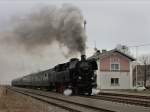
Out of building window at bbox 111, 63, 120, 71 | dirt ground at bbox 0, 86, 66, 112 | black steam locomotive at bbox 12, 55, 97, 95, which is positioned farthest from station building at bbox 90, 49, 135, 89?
dirt ground at bbox 0, 86, 66, 112

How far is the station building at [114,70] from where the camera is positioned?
61.7 m

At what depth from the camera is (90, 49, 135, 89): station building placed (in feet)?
202

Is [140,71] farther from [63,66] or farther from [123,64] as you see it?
[63,66]

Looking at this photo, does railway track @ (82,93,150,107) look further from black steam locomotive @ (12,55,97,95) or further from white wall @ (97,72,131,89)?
white wall @ (97,72,131,89)

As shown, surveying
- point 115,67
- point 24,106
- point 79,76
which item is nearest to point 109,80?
point 115,67

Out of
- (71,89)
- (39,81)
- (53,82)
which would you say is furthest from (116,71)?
(71,89)

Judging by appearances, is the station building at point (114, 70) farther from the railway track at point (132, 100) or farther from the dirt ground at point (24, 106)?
the dirt ground at point (24, 106)

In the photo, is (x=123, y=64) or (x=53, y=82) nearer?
(x=53, y=82)

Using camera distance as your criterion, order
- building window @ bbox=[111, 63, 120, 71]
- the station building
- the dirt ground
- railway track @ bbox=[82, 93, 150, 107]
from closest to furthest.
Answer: the dirt ground → railway track @ bbox=[82, 93, 150, 107] → the station building → building window @ bbox=[111, 63, 120, 71]

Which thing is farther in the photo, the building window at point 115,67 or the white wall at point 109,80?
the building window at point 115,67

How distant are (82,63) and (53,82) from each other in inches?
317

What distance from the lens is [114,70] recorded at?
62875 millimetres

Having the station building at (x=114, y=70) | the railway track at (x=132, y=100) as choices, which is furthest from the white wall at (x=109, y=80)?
the railway track at (x=132, y=100)

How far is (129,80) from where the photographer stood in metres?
62.5
